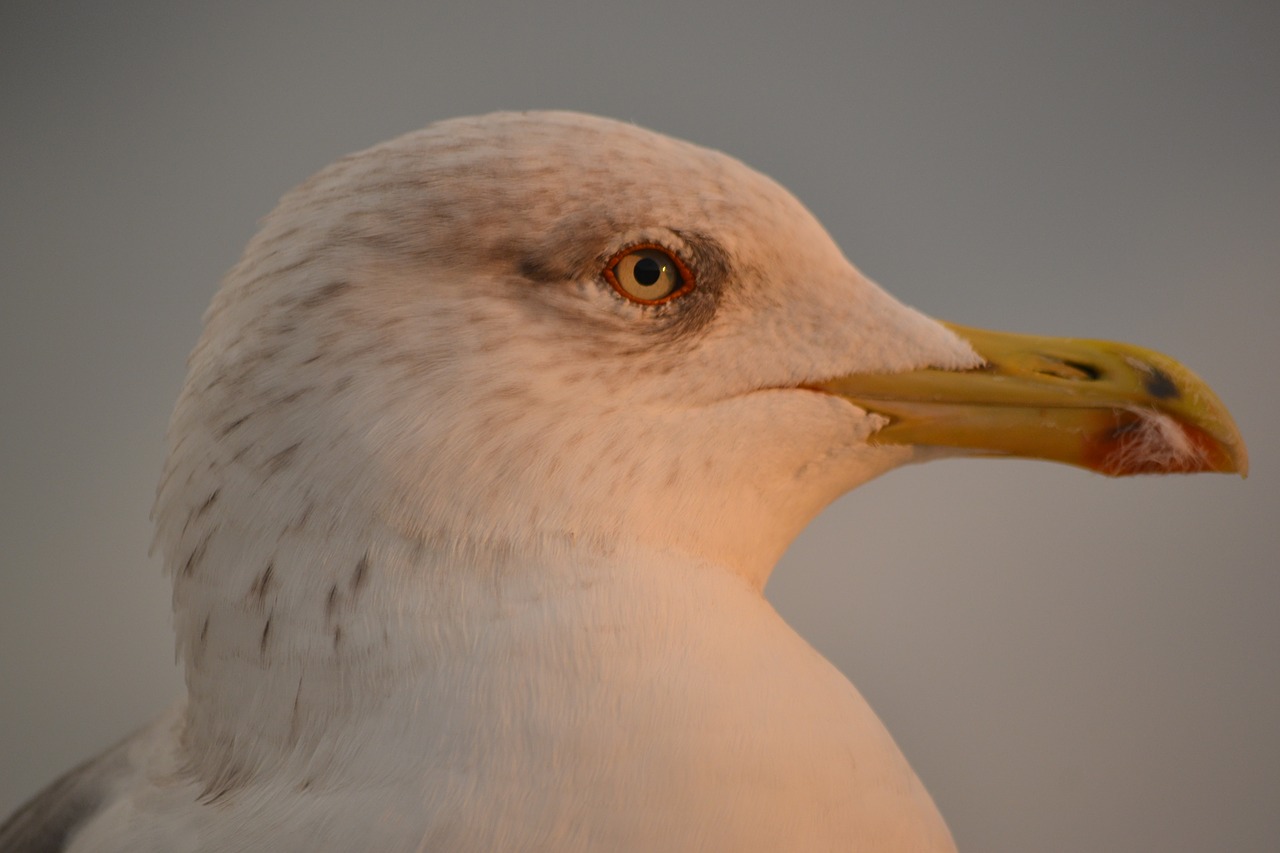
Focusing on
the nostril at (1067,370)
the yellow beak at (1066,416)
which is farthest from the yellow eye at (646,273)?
the nostril at (1067,370)

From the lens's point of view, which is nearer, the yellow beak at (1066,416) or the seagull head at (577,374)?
the seagull head at (577,374)

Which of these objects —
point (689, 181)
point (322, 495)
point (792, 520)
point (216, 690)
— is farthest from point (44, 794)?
point (689, 181)

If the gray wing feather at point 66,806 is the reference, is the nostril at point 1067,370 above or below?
above

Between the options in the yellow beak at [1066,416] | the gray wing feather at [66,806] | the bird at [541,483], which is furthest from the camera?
the gray wing feather at [66,806]

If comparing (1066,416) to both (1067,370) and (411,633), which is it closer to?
(1067,370)

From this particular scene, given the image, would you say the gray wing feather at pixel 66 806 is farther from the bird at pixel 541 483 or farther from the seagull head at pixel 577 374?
the seagull head at pixel 577 374

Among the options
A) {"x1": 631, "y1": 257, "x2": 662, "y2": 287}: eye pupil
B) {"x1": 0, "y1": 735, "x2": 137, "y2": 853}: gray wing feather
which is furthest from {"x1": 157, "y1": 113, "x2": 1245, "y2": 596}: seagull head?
{"x1": 0, "y1": 735, "x2": 137, "y2": 853}: gray wing feather

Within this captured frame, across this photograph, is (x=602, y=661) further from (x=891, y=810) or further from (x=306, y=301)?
(x=306, y=301)

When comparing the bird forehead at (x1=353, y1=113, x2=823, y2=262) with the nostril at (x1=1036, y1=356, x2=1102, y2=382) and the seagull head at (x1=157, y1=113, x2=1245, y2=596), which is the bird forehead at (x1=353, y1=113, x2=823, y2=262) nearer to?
the seagull head at (x1=157, y1=113, x2=1245, y2=596)
